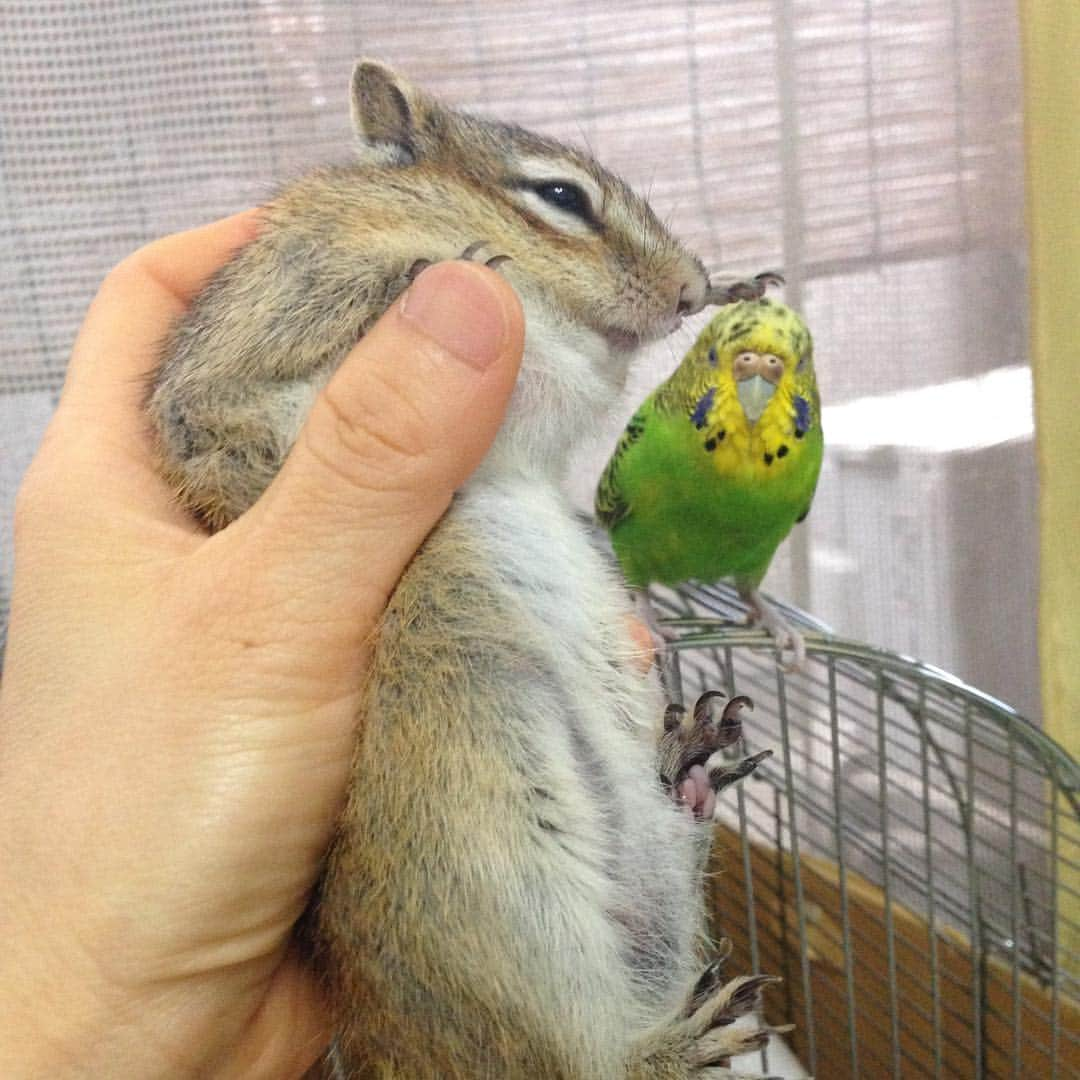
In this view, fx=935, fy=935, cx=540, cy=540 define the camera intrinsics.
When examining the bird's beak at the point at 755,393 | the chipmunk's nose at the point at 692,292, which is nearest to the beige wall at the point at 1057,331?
the bird's beak at the point at 755,393

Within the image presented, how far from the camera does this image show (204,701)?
1.65ft

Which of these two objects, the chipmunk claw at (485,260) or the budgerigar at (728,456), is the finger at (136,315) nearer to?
the chipmunk claw at (485,260)

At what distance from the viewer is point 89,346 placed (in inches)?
28.0

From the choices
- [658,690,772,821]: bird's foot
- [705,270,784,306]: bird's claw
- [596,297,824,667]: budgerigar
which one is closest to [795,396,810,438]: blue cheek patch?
[596,297,824,667]: budgerigar

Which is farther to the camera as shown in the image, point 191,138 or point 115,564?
point 191,138

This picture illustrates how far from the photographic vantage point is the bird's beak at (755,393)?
2.63 ft

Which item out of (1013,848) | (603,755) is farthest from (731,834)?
(603,755)

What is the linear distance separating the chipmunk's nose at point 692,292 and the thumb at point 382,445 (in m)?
0.19

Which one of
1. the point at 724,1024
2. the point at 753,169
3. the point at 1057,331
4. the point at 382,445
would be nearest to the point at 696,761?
the point at 724,1024

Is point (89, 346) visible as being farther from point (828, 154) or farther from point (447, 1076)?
point (828, 154)

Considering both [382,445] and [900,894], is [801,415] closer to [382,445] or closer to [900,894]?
[382,445]

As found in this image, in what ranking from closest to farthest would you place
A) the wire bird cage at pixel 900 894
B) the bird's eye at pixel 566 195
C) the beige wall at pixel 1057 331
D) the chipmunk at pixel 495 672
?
1. the chipmunk at pixel 495 672
2. the bird's eye at pixel 566 195
3. the wire bird cage at pixel 900 894
4. the beige wall at pixel 1057 331

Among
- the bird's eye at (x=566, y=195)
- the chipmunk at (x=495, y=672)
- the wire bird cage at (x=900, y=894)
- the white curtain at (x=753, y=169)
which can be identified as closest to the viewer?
the chipmunk at (x=495, y=672)

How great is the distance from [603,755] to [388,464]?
197mm
